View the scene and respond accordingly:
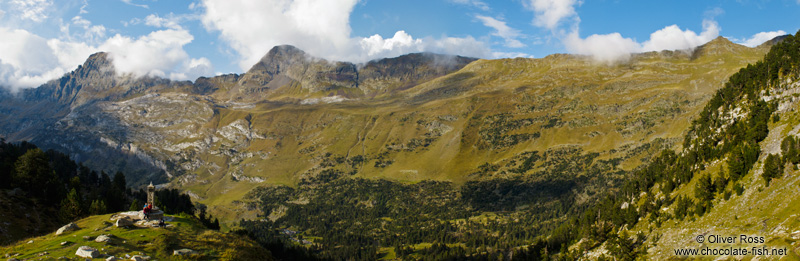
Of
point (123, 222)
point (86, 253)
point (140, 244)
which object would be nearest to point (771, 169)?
point (140, 244)

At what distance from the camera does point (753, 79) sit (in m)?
122

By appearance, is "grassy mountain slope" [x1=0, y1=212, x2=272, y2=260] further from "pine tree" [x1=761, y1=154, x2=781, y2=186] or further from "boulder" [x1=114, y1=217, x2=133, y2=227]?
"pine tree" [x1=761, y1=154, x2=781, y2=186]

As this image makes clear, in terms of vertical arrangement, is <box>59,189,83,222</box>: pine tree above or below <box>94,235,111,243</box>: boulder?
below

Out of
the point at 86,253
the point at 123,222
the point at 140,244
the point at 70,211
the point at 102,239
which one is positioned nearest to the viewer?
the point at 86,253

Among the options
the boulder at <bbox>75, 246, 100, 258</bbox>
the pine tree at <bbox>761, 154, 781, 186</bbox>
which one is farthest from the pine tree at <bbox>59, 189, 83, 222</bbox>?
the pine tree at <bbox>761, 154, 781, 186</bbox>

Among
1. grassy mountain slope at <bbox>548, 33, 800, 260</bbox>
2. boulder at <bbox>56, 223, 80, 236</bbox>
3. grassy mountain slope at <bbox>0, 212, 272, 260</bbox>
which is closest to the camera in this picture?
grassy mountain slope at <bbox>0, 212, 272, 260</bbox>

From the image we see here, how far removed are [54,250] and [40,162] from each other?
84428 mm

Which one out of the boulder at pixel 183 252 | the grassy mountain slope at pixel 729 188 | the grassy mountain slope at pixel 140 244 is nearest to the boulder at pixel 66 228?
the grassy mountain slope at pixel 140 244

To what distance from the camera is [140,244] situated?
4375 centimetres

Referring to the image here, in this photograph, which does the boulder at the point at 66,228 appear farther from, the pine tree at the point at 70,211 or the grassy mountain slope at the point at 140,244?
the pine tree at the point at 70,211

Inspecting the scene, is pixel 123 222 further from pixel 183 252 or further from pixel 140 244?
pixel 183 252

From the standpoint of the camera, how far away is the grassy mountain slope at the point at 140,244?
131ft

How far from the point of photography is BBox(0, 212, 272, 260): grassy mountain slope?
39.8 metres

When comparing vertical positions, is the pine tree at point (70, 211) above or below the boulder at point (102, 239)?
below
